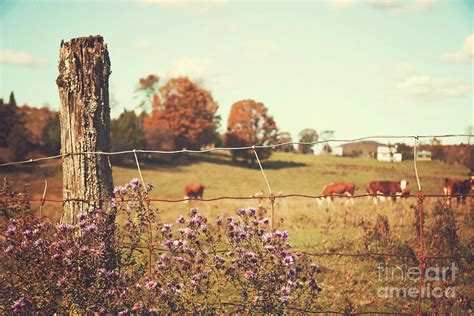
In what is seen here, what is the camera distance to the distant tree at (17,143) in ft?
136

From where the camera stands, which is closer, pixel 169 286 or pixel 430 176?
pixel 169 286

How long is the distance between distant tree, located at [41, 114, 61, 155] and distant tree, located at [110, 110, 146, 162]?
18.0ft

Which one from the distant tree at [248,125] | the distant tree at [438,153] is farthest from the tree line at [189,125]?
the distant tree at [438,153]

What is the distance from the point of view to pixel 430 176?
816 inches

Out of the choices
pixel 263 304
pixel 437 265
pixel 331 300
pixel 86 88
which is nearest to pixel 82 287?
pixel 263 304

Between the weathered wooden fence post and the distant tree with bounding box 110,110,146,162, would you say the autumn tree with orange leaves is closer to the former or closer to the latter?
the distant tree with bounding box 110,110,146,162

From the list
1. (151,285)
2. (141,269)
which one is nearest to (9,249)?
(141,269)

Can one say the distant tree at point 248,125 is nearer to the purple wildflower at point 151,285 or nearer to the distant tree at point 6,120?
the distant tree at point 6,120

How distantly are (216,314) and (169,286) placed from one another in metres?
0.58

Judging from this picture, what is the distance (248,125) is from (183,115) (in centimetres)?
880

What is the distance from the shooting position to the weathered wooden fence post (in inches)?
179

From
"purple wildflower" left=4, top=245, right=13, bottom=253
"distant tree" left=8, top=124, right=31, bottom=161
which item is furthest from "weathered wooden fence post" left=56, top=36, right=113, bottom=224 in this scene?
"distant tree" left=8, top=124, right=31, bottom=161

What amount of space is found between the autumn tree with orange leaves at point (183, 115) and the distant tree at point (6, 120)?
15.3m

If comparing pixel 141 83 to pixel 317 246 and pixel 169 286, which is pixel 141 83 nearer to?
pixel 317 246
